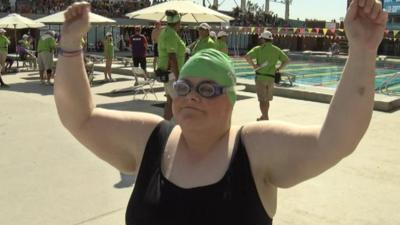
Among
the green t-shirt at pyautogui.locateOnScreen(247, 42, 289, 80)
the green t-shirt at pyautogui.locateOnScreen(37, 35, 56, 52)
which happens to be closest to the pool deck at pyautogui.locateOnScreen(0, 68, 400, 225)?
the green t-shirt at pyautogui.locateOnScreen(247, 42, 289, 80)

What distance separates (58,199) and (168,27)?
4.20 metres

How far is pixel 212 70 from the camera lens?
A: 177 cm

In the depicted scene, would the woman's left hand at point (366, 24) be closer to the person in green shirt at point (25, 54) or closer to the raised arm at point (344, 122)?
the raised arm at point (344, 122)

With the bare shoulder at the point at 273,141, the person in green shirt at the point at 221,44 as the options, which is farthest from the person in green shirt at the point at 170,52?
the bare shoulder at the point at 273,141

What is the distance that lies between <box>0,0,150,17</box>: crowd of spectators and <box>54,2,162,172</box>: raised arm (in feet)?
95.2

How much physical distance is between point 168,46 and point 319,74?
45.8 ft

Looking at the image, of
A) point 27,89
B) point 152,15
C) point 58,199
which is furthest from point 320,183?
point 27,89

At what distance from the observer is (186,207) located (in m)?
1.68

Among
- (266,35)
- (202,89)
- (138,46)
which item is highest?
(266,35)

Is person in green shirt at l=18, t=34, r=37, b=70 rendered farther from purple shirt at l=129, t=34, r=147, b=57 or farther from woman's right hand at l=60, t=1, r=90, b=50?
woman's right hand at l=60, t=1, r=90, b=50

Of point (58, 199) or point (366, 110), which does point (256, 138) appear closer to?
point (366, 110)

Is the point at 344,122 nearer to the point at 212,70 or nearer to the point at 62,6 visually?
the point at 212,70

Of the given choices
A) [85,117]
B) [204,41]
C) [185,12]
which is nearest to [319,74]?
[185,12]

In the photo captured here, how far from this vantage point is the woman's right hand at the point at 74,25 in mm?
1910
